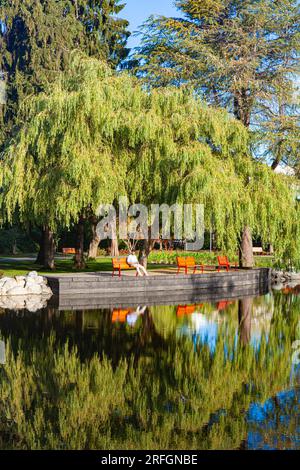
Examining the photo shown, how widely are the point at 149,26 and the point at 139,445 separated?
1146 inches

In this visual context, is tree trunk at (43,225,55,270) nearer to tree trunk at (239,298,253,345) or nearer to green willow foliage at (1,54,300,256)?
green willow foliage at (1,54,300,256)

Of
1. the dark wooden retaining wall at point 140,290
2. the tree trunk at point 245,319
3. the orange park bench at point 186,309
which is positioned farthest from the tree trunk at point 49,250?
the orange park bench at point 186,309

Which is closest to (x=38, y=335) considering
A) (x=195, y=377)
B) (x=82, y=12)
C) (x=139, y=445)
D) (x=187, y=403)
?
(x=195, y=377)

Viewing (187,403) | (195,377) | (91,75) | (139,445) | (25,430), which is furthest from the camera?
(91,75)

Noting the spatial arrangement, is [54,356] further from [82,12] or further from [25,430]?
[82,12]

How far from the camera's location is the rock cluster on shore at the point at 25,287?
60.7 feet

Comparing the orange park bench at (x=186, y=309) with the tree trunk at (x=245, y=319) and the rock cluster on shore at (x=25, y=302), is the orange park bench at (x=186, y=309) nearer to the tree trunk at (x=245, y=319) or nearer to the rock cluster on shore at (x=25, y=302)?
the tree trunk at (x=245, y=319)

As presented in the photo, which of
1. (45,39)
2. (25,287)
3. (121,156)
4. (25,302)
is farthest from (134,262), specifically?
(45,39)

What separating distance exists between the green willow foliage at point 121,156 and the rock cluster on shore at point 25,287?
219 centimetres

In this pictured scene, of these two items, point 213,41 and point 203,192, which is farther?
point 213,41

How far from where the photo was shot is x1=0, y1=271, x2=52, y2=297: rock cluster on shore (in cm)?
1852

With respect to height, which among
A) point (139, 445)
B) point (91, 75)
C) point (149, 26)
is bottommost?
point (139, 445)

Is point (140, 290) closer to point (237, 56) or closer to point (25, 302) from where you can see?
point (25, 302)

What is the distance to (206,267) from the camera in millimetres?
27359
